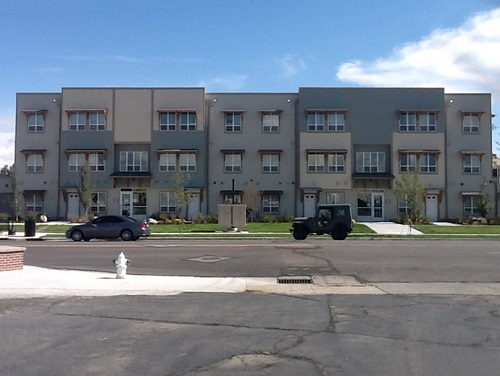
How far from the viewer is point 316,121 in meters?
58.0

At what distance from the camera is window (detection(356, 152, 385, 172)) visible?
58.4 m

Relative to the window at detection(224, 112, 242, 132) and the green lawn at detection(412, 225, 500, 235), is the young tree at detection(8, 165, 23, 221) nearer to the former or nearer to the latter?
the window at detection(224, 112, 242, 132)

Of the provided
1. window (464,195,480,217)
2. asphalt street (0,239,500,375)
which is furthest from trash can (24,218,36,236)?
window (464,195,480,217)

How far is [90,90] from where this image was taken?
193ft

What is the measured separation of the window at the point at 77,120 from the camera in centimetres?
5834

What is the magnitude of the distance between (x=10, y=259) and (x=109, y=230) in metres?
17.7

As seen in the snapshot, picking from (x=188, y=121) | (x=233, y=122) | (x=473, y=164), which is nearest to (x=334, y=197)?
(x=233, y=122)

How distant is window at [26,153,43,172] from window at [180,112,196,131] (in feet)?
45.1

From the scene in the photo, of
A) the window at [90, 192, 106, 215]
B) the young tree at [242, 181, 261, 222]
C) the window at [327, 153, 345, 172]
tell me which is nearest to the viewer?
the young tree at [242, 181, 261, 222]

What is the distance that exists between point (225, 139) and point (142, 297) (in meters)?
45.5

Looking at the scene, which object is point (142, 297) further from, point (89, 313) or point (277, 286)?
point (277, 286)

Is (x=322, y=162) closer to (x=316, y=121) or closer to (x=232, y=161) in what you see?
(x=316, y=121)

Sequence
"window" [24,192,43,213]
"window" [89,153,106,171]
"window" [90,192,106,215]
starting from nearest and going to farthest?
"window" [89,153,106,171], "window" [24,192,43,213], "window" [90,192,106,215]

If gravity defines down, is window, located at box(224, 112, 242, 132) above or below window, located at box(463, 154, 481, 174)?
above
